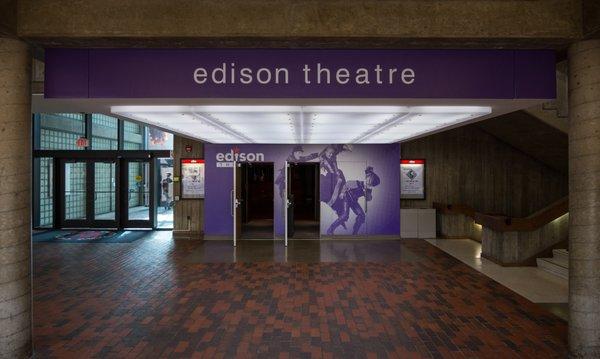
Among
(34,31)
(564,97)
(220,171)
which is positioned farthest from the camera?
(220,171)

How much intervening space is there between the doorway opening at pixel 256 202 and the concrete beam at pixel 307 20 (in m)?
7.14

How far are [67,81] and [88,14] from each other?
2.07 feet

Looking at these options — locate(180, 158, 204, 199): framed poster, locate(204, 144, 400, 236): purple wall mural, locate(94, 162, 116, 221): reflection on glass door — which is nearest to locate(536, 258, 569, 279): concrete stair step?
locate(204, 144, 400, 236): purple wall mural

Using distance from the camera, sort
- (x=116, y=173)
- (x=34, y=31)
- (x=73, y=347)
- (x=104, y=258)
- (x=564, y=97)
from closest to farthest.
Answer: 1. (x=34, y=31)
2. (x=73, y=347)
3. (x=564, y=97)
4. (x=104, y=258)
5. (x=116, y=173)

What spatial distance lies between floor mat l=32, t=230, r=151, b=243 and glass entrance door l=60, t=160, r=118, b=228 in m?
0.59

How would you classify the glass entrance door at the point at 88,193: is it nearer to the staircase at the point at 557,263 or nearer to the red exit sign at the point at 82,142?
the red exit sign at the point at 82,142

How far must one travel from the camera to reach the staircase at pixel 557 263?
6.06m

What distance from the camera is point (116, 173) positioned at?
11.1 m

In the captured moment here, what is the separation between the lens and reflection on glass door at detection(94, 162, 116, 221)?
440 inches

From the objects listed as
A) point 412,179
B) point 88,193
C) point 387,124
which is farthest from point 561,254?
point 88,193

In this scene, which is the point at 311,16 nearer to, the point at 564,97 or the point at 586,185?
the point at 586,185

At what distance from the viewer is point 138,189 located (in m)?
11.2

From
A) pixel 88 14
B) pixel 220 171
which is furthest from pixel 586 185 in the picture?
pixel 220 171

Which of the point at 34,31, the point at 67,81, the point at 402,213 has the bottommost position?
the point at 402,213
